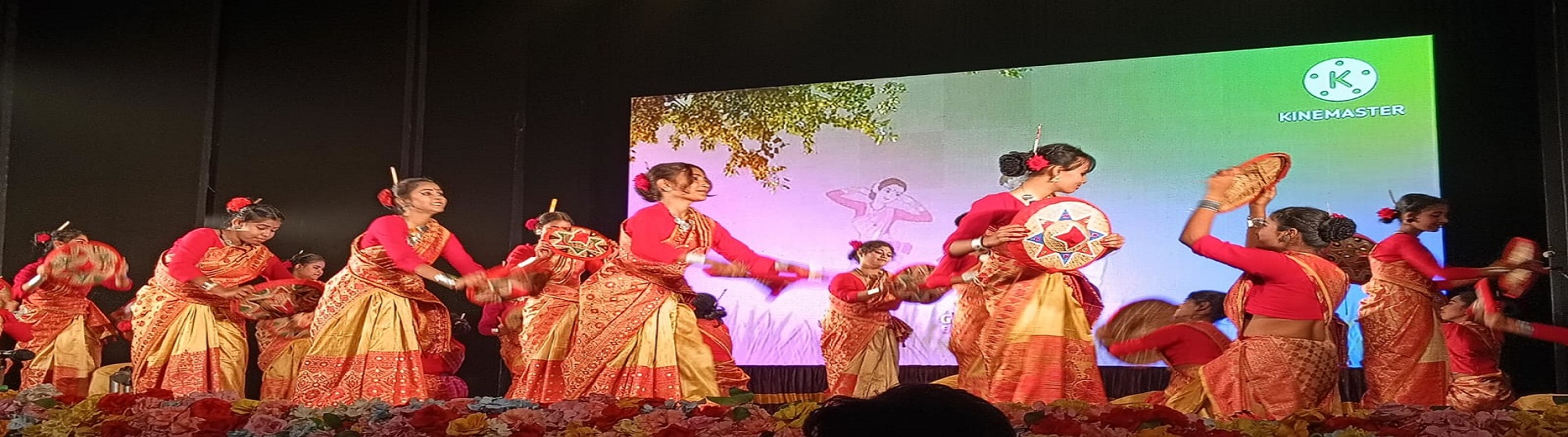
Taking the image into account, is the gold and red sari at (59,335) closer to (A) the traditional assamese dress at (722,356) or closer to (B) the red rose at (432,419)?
(A) the traditional assamese dress at (722,356)

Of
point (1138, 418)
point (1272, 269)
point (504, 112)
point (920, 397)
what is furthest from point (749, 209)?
point (920, 397)

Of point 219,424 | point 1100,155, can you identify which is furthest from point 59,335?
point 219,424

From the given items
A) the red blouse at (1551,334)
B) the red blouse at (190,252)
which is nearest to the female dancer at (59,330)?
the red blouse at (190,252)

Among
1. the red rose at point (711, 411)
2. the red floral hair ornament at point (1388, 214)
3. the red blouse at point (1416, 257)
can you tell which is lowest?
the red rose at point (711, 411)

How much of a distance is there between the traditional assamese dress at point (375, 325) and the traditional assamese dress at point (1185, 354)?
291 centimetres

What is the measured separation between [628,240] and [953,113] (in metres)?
1.62

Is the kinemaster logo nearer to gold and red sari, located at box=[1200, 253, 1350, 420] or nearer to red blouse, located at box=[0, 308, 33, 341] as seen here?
gold and red sari, located at box=[1200, 253, 1350, 420]

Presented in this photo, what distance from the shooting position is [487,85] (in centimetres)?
703

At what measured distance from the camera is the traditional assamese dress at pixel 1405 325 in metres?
5.10

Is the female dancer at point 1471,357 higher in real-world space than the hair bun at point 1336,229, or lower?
lower

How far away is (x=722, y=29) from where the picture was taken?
6.68 metres

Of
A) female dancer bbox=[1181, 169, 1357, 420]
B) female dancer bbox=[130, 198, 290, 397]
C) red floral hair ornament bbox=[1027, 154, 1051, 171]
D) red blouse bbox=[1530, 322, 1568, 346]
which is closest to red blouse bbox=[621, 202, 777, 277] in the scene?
red floral hair ornament bbox=[1027, 154, 1051, 171]

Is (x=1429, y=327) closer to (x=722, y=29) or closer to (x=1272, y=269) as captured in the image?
(x=1272, y=269)

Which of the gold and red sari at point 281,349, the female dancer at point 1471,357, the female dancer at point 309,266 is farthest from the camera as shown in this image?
the female dancer at point 309,266
